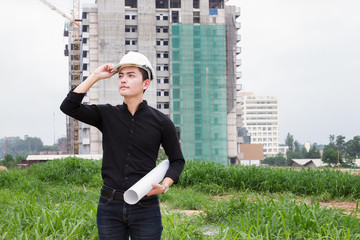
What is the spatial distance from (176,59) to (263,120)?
100 m

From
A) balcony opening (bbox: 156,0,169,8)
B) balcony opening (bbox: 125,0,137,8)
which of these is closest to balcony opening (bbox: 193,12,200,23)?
balcony opening (bbox: 156,0,169,8)

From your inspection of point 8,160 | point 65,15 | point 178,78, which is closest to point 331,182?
point 8,160

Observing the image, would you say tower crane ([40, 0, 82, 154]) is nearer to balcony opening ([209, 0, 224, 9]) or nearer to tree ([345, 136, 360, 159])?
balcony opening ([209, 0, 224, 9])

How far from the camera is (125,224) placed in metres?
2.60

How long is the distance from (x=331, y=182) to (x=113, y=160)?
8130 millimetres

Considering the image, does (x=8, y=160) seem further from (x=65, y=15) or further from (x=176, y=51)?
(x=65, y=15)

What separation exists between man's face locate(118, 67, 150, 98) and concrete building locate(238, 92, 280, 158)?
152112 mm

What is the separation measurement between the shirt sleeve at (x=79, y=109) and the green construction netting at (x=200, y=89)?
184 ft

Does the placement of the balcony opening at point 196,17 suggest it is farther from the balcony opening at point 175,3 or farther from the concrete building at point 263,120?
the concrete building at point 263,120

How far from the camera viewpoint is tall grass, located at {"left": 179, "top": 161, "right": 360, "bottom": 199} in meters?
A: 9.43

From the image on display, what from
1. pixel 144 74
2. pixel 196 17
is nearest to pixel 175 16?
pixel 196 17

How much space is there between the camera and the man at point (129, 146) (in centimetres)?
256

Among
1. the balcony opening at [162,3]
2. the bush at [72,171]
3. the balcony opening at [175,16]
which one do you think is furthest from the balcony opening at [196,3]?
the bush at [72,171]

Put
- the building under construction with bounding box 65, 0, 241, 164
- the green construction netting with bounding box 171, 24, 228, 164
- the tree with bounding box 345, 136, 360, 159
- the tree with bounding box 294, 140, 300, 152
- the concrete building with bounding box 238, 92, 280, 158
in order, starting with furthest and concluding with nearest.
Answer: the concrete building with bounding box 238, 92, 280, 158 < the tree with bounding box 294, 140, 300, 152 < the tree with bounding box 345, 136, 360, 159 < the green construction netting with bounding box 171, 24, 228, 164 < the building under construction with bounding box 65, 0, 241, 164
